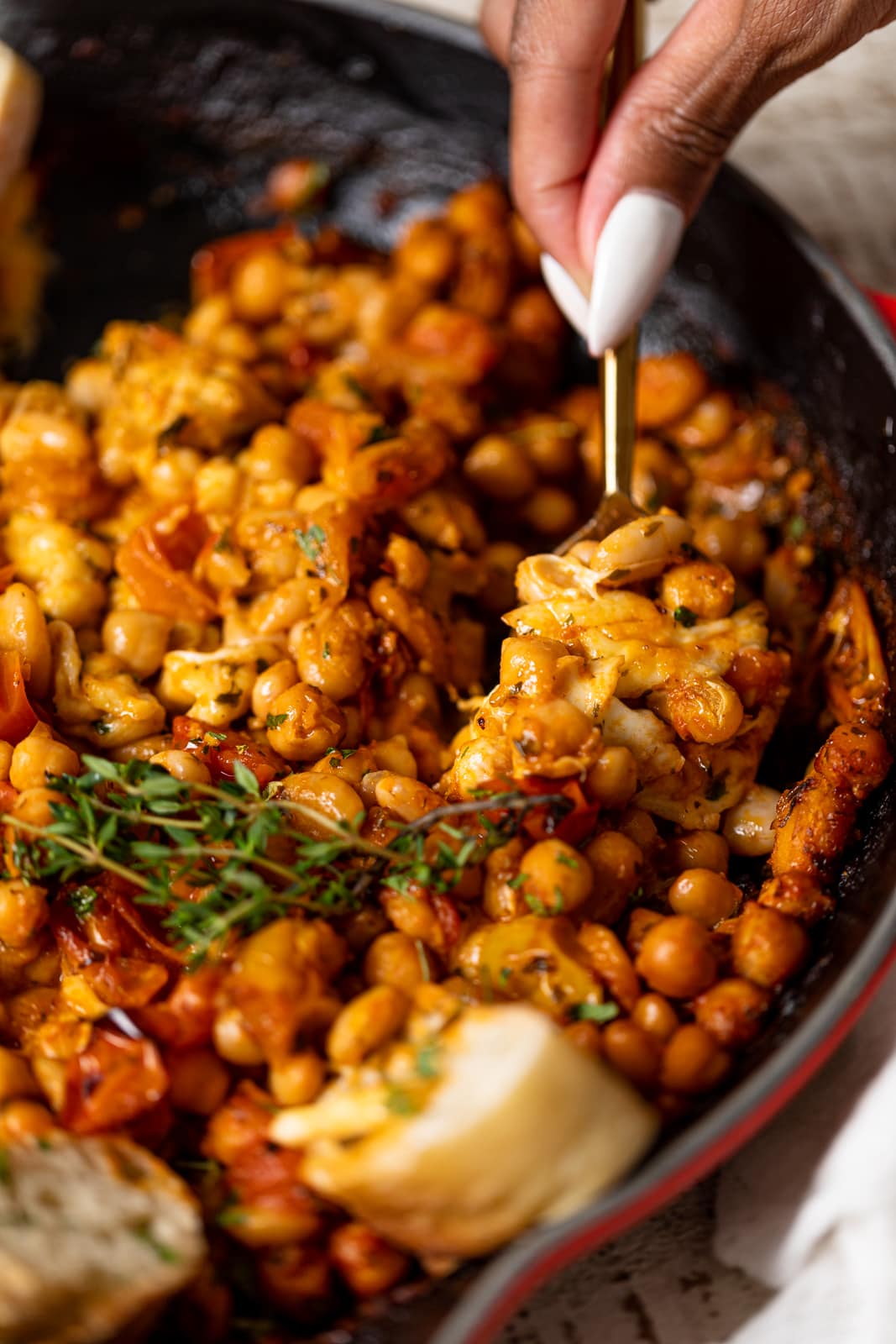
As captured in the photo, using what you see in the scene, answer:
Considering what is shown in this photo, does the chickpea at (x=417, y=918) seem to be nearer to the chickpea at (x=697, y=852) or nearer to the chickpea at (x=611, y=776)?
the chickpea at (x=611, y=776)

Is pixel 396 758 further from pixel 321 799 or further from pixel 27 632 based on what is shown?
pixel 27 632

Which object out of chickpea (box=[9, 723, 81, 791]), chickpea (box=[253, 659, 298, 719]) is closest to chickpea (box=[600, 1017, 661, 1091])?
chickpea (box=[253, 659, 298, 719])

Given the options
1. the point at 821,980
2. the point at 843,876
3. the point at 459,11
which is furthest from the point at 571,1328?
the point at 459,11

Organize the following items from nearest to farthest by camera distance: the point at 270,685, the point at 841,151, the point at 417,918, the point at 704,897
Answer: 1. the point at 417,918
2. the point at 704,897
3. the point at 270,685
4. the point at 841,151

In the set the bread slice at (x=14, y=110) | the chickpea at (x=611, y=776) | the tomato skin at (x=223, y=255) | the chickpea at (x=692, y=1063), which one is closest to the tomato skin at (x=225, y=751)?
the chickpea at (x=611, y=776)

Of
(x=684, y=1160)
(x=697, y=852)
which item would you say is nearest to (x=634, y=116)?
(x=697, y=852)

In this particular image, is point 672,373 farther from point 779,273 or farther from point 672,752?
point 672,752
